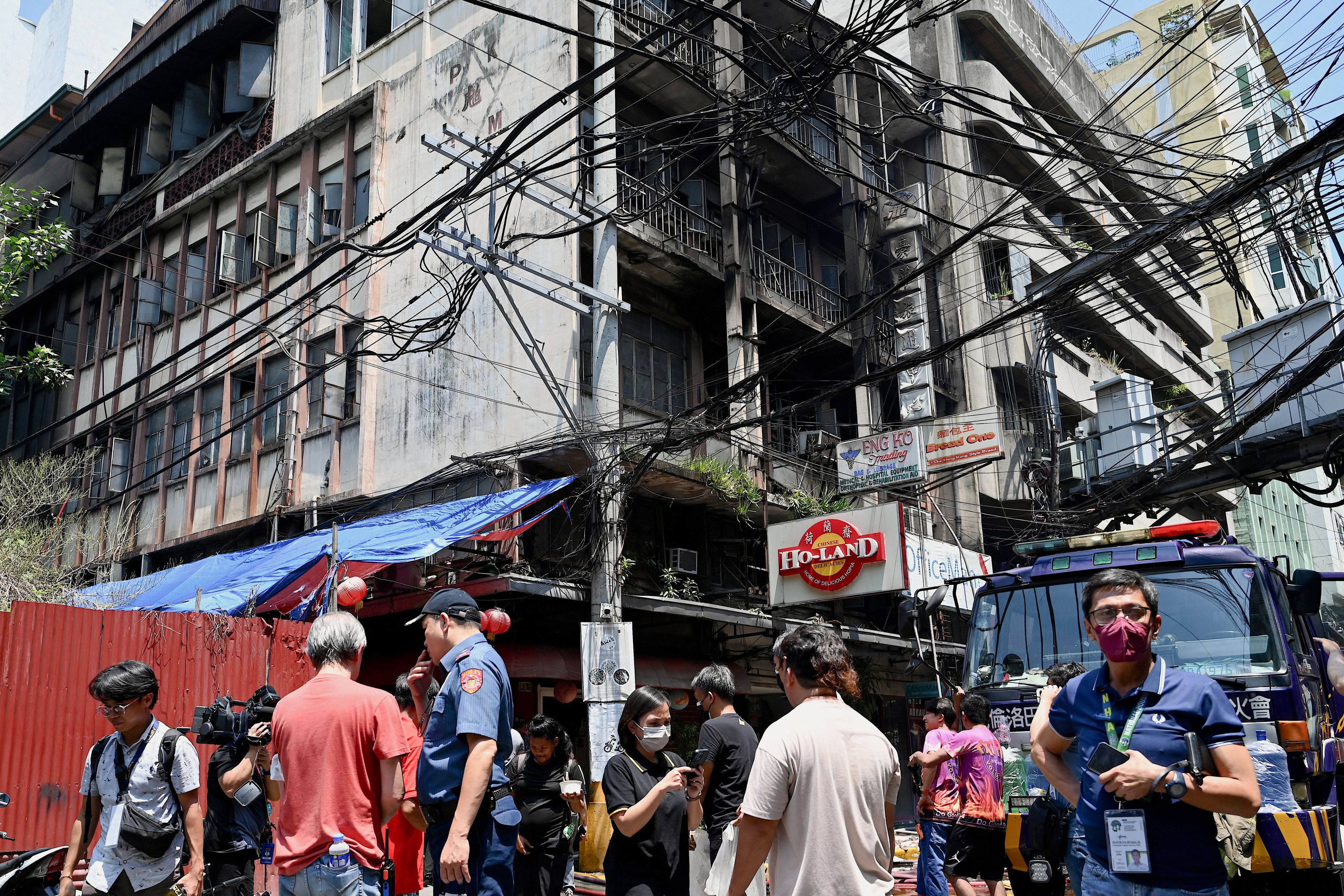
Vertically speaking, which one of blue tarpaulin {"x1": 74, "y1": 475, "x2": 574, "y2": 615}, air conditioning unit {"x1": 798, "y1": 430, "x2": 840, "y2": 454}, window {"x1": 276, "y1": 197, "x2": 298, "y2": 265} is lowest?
blue tarpaulin {"x1": 74, "y1": 475, "x2": 574, "y2": 615}

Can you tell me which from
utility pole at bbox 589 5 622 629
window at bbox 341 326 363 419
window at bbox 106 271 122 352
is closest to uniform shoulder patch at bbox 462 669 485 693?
utility pole at bbox 589 5 622 629

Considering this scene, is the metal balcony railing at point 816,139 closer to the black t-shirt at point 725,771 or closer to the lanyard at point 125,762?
the black t-shirt at point 725,771

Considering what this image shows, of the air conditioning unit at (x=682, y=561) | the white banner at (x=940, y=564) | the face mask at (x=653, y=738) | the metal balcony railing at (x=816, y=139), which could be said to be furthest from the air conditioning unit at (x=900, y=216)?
the face mask at (x=653, y=738)

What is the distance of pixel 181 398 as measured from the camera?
74.8 feet

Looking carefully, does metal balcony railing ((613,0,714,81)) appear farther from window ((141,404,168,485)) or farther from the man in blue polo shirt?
the man in blue polo shirt

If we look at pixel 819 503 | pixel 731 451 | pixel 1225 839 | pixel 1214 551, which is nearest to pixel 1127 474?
pixel 819 503

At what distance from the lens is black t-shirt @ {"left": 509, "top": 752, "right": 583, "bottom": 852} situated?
6.07 metres

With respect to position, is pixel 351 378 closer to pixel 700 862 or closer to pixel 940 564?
pixel 940 564

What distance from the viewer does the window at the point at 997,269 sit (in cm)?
2539

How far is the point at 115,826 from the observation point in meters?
4.88

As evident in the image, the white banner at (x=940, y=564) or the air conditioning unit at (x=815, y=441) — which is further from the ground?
the air conditioning unit at (x=815, y=441)

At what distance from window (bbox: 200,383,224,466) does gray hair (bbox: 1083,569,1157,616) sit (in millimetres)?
20971

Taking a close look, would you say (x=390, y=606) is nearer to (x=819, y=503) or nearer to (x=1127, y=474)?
(x=819, y=503)

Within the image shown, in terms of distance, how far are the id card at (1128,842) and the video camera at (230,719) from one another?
12.9 ft
